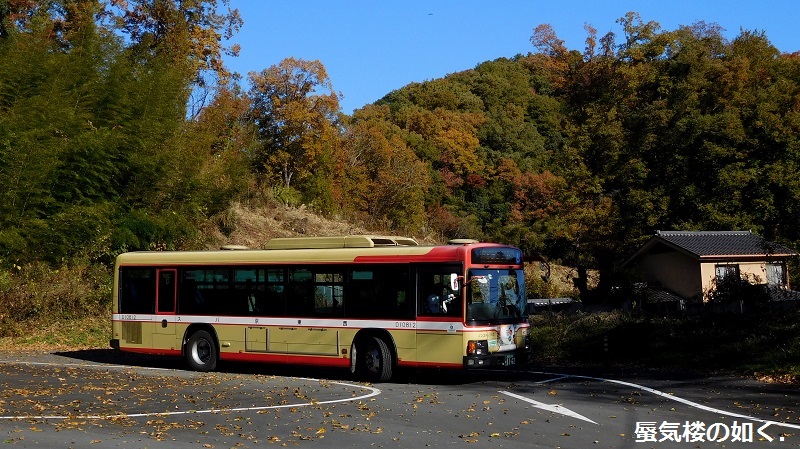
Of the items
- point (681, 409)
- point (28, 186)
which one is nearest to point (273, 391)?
point (681, 409)

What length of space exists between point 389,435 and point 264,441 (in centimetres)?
155

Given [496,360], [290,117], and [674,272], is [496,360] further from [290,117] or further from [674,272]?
[290,117]

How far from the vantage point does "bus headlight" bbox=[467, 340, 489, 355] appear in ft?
54.9

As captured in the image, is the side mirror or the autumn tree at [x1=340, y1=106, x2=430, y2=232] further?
the autumn tree at [x1=340, y1=106, x2=430, y2=232]

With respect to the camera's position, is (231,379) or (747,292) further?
(747,292)

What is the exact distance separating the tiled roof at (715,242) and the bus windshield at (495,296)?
68.3 feet

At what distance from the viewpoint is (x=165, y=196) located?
A: 122ft

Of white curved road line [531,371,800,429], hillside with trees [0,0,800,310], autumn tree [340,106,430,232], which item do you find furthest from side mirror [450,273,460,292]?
autumn tree [340,106,430,232]

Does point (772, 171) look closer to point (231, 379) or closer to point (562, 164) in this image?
point (562, 164)

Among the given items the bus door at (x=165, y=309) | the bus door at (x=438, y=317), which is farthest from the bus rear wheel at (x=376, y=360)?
the bus door at (x=165, y=309)

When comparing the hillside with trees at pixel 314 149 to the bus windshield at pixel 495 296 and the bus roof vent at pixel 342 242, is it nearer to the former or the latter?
the bus roof vent at pixel 342 242

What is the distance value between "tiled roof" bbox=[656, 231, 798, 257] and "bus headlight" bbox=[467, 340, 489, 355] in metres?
22.1

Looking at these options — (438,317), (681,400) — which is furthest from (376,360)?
(681,400)

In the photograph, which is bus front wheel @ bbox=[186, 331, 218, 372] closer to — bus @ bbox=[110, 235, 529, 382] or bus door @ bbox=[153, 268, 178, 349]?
bus @ bbox=[110, 235, 529, 382]
